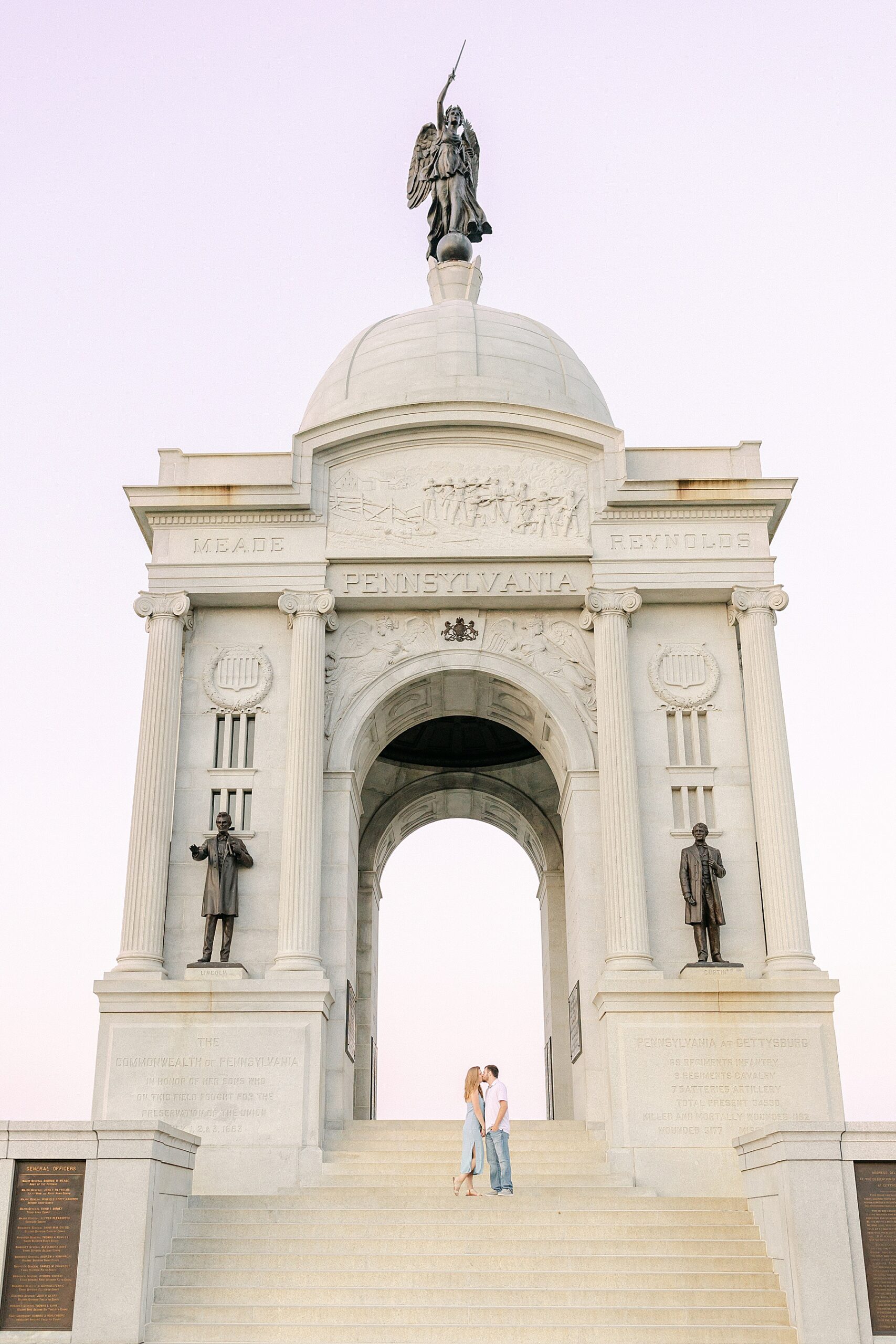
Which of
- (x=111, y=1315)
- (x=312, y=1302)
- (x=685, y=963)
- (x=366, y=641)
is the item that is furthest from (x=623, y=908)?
(x=111, y=1315)

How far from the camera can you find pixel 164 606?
24.7 metres

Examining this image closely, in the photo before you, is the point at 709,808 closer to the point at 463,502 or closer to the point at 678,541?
the point at 678,541

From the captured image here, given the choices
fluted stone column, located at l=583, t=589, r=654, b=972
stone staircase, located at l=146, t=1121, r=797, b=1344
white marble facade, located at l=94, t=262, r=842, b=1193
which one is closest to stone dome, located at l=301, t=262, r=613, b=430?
white marble facade, located at l=94, t=262, r=842, b=1193

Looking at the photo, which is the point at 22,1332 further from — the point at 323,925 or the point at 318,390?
the point at 318,390

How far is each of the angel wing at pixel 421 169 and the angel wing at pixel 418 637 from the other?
14.0 m

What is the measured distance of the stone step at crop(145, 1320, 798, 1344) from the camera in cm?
1445

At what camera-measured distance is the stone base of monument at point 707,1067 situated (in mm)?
20625

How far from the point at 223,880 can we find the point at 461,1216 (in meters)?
7.50

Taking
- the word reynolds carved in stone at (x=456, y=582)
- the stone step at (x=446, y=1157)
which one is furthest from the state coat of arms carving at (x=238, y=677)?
the stone step at (x=446, y=1157)

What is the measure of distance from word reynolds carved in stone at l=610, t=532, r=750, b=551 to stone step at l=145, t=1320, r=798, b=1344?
46.2 ft

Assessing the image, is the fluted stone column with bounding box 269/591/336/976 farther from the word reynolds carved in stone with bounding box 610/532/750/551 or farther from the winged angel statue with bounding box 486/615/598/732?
the word reynolds carved in stone with bounding box 610/532/750/551

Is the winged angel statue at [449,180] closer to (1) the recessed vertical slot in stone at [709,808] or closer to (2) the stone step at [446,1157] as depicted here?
(1) the recessed vertical slot in stone at [709,808]

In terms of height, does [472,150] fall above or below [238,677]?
above

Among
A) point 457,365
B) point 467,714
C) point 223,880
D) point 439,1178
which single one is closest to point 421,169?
point 457,365
